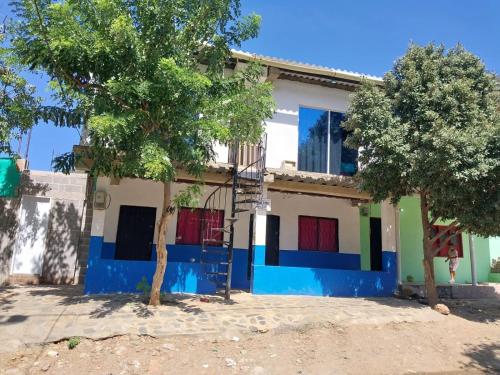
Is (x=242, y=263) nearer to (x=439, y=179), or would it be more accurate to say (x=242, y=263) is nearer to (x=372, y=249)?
(x=372, y=249)

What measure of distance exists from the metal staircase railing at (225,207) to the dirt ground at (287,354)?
2.52 m

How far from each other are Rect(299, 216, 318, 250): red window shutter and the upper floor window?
1.80 metres

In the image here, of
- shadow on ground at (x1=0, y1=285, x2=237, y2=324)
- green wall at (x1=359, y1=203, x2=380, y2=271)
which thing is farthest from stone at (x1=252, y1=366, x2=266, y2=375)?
green wall at (x1=359, y1=203, x2=380, y2=271)

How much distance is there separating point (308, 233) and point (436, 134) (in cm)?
553

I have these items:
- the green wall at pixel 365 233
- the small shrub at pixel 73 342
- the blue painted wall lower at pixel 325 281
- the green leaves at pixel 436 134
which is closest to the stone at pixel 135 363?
the small shrub at pixel 73 342

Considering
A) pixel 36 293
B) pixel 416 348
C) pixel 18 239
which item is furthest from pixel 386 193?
pixel 18 239

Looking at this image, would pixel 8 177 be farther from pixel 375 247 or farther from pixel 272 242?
pixel 375 247

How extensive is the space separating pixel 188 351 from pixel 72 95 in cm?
488

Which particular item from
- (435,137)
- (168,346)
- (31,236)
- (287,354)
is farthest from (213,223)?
(435,137)

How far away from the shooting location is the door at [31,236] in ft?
36.5

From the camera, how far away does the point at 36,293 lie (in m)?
9.52

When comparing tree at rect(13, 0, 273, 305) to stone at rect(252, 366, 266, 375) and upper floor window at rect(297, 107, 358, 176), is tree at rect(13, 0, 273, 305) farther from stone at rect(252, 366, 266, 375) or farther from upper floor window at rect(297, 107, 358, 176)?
upper floor window at rect(297, 107, 358, 176)

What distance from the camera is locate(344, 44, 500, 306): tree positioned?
8281 mm

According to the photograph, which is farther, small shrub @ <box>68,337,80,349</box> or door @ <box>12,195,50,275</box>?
door @ <box>12,195,50,275</box>
